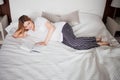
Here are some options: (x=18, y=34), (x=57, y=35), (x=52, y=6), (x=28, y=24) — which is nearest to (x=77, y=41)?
(x=57, y=35)

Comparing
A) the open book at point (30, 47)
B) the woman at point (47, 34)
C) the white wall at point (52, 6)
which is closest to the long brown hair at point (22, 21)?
the woman at point (47, 34)

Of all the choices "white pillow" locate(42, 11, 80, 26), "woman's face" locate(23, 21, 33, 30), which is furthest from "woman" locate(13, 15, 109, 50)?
"white pillow" locate(42, 11, 80, 26)

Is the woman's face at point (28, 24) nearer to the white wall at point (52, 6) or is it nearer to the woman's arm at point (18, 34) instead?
the woman's arm at point (18, 34)

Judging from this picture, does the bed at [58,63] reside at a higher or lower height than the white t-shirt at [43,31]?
lower

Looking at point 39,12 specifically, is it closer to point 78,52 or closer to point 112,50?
point 78,52

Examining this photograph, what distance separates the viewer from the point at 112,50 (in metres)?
1.48


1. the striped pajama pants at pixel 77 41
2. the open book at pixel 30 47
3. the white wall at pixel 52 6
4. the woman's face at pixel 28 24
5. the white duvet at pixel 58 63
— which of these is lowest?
the white duvet at pixel 58 63

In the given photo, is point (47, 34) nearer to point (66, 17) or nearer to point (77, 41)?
point (77, 41)

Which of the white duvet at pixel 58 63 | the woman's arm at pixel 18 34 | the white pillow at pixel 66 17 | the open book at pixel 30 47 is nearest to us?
the white duvet at pixel 58 63

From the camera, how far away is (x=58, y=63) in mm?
1407

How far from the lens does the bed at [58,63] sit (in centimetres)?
123

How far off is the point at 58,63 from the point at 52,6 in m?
1.31

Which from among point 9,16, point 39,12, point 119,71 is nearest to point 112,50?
point 119,71

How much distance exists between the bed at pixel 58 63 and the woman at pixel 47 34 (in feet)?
0.29
